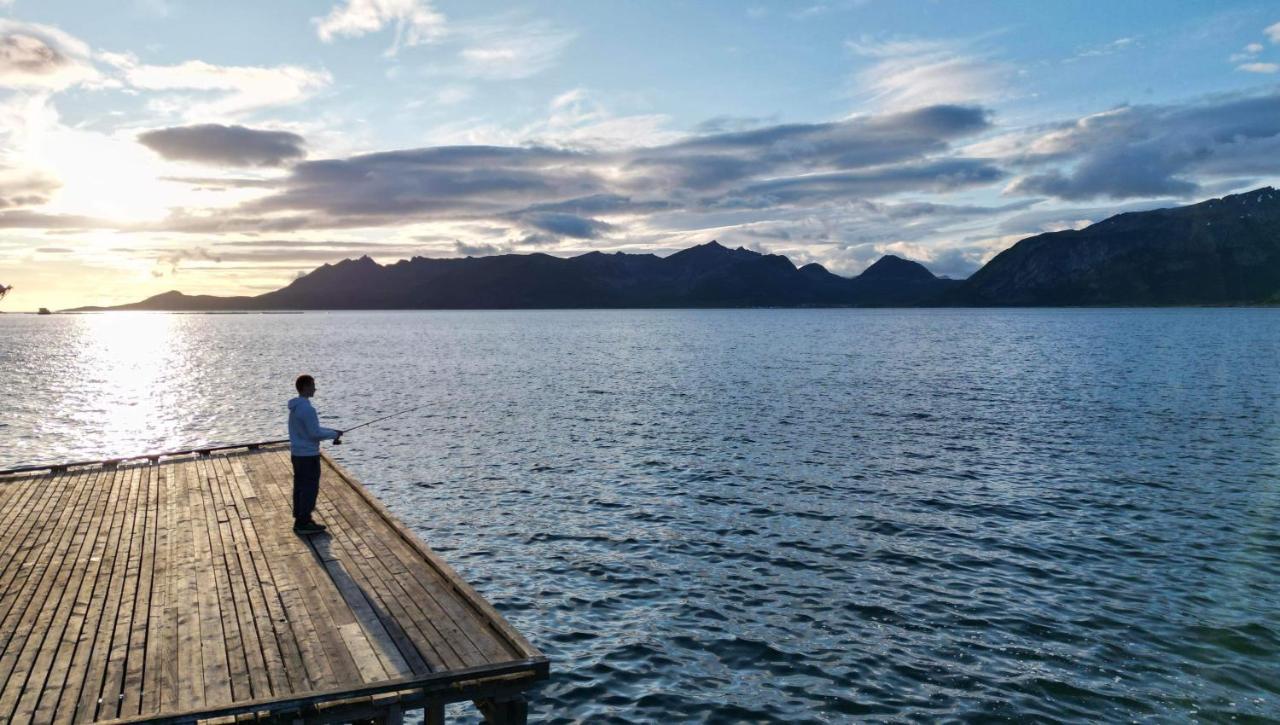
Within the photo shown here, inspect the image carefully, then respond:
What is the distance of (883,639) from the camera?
14.1 m

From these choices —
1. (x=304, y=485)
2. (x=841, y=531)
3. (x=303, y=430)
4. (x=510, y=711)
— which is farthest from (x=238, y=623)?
(x=841, y=531)

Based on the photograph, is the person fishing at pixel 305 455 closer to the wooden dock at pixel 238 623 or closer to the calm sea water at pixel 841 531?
the wooden dock at pixel 238 623

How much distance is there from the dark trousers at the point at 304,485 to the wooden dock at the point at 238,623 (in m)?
0.58

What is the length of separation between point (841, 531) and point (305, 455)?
14099 millimetres

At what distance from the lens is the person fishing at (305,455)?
14.9 m

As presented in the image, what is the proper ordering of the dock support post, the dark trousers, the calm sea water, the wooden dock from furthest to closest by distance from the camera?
the dark trousers < the calm sea water < the dock support post < the wooden dock

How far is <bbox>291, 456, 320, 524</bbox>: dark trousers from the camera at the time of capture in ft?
49.5

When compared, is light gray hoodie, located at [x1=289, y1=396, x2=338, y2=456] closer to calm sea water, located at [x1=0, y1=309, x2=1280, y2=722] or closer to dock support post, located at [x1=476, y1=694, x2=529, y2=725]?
calm sea water, located at [x1=0, y1=309, x2=1280, y2=722]

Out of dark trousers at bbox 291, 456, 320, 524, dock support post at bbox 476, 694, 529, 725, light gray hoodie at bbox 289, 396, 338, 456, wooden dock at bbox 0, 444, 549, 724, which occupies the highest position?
light gray hoodie at bbox 289, 396, 338, 456

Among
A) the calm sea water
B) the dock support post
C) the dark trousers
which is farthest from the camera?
the dark trousers

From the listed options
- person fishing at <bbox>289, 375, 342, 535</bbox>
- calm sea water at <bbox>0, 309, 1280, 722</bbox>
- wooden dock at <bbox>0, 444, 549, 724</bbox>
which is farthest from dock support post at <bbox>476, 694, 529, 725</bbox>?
person fishing at <bbox>289, 375, 342, 535</bbox>

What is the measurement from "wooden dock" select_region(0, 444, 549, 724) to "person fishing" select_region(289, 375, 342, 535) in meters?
0.52

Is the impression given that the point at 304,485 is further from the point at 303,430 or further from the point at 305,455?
the point at 303,430

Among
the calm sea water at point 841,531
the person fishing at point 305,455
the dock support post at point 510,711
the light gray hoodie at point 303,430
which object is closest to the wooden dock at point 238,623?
the dock support post at point 510,711
